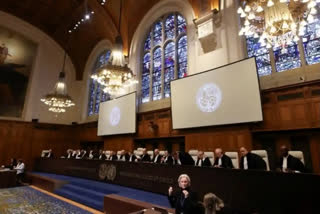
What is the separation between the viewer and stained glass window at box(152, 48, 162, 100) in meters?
9.13

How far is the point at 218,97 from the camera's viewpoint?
6.27 metres

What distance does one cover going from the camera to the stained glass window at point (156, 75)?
913cm

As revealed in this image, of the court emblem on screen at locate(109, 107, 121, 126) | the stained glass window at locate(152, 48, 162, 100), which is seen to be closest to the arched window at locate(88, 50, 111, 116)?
the court emblem on screen at locate(109, 107, 121, 126)

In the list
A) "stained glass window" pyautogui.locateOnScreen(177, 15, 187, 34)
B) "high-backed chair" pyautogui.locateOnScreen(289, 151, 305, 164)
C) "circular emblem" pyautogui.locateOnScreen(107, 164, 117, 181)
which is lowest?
"circular emblem" pyautogui.locateOnScreen(107, 164, 117, 181)

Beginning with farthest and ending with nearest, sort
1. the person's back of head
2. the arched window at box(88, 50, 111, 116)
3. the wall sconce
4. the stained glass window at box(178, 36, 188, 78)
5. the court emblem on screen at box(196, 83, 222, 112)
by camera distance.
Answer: the arched window at box(88, 50, 111, 116), the stained glass window at box(178, 36, 188, 78), the wall sconce, the court emblem on screen at box(196, 83, 222, 112), the person's back of head

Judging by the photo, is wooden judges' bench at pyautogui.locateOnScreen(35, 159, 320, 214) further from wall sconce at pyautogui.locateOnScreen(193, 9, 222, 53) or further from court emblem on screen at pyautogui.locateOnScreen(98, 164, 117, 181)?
wall sconce at pyautogui.locateOnScreen(193, 9, 222, 53)

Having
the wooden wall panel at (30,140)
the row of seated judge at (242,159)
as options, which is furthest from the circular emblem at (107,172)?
the wooden wall panel at (30,140)

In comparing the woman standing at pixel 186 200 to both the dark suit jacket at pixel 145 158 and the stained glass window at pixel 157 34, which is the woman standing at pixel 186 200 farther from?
the stained glass window at pixel 157 34

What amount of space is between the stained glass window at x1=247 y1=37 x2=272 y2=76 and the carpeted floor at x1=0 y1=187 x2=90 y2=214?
21.0ft

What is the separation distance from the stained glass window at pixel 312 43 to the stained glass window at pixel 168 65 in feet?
15.7

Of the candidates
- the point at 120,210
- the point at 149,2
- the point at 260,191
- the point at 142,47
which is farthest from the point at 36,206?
the point at 149,2

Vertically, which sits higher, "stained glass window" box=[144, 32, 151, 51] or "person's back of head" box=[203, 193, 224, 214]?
"stained glass window" box=[144, 32, 151, 51]

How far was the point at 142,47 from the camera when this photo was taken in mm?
10523

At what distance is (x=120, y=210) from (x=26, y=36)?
13539 millimetres
